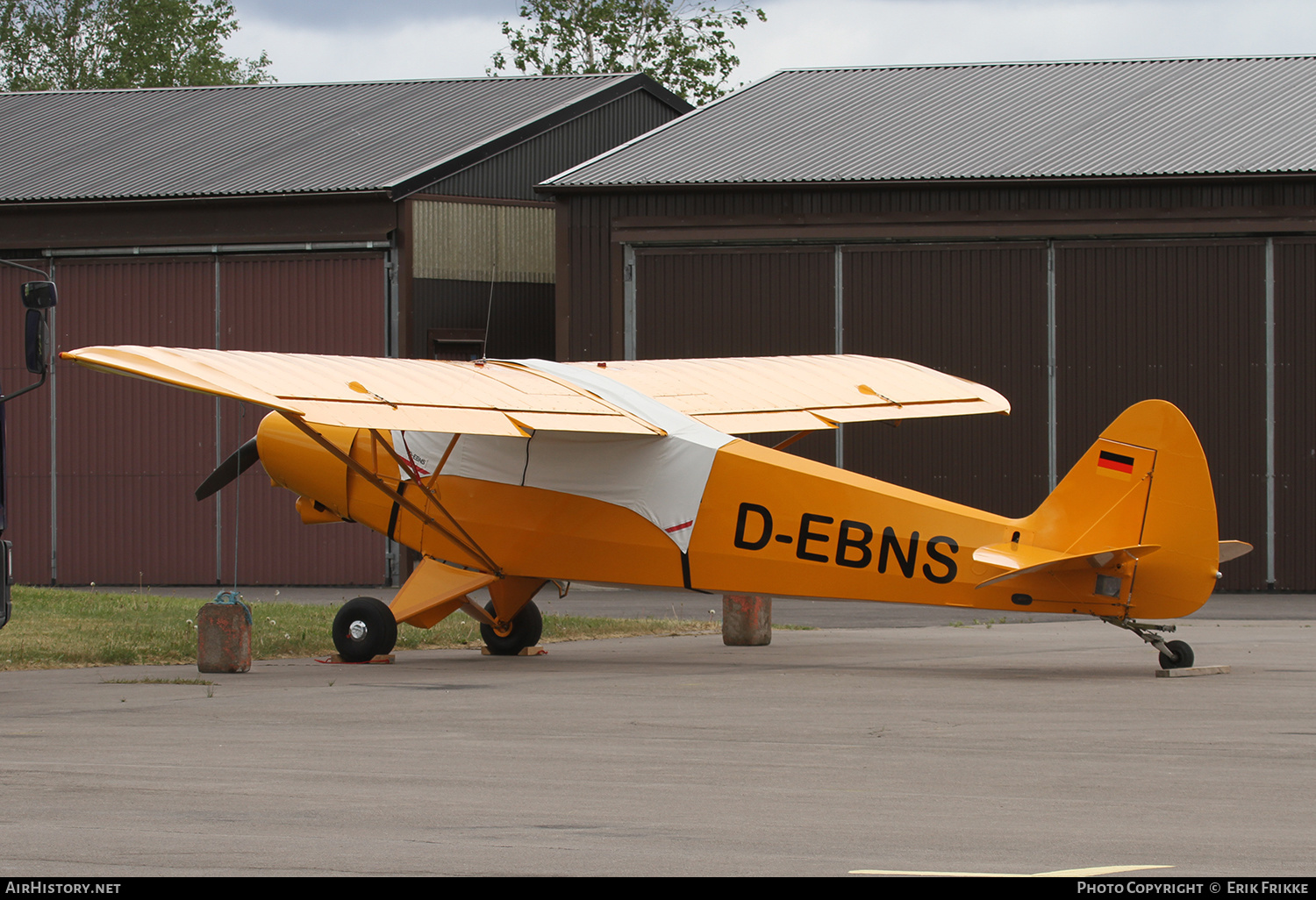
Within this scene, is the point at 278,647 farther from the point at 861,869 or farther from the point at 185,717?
the point at 861,869

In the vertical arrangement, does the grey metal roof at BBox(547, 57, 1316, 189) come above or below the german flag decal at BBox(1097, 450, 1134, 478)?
above

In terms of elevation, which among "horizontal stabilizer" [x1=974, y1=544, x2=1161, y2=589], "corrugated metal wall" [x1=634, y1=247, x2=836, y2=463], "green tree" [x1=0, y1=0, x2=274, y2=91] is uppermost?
"green tree" [x1=0, y1=0, x2=274, y2=91]

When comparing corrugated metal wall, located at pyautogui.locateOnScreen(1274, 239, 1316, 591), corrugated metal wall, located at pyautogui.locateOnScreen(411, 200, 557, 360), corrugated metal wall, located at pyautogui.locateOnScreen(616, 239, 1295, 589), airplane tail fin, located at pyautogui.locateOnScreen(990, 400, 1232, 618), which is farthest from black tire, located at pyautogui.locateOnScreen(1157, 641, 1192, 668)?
corrugated metal wall, located at pyautogui.locateOnScreen(411, 200, 557, 360)

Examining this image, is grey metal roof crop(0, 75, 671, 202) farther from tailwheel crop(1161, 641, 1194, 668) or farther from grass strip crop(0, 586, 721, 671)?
tailwheel crop(1161, 641, 1194, 668)

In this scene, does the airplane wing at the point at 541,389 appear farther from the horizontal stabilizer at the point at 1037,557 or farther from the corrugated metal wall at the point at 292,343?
the corrugated metal wall at the point at 292,343

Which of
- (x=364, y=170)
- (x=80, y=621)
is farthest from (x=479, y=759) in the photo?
(x=364, y=170)

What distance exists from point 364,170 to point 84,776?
22088 mm

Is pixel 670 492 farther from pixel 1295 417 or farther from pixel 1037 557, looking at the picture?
pixel 1295 417

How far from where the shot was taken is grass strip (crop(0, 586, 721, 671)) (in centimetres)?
1566

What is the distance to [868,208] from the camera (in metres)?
27.4

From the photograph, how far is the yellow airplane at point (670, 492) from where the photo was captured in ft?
42.8

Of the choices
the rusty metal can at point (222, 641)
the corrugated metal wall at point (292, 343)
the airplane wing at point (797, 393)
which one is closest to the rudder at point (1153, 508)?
the airplane wing at point (797, 393)

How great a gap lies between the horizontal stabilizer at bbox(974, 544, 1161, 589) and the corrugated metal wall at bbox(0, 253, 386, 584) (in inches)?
673

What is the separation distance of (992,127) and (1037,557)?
1741cm
